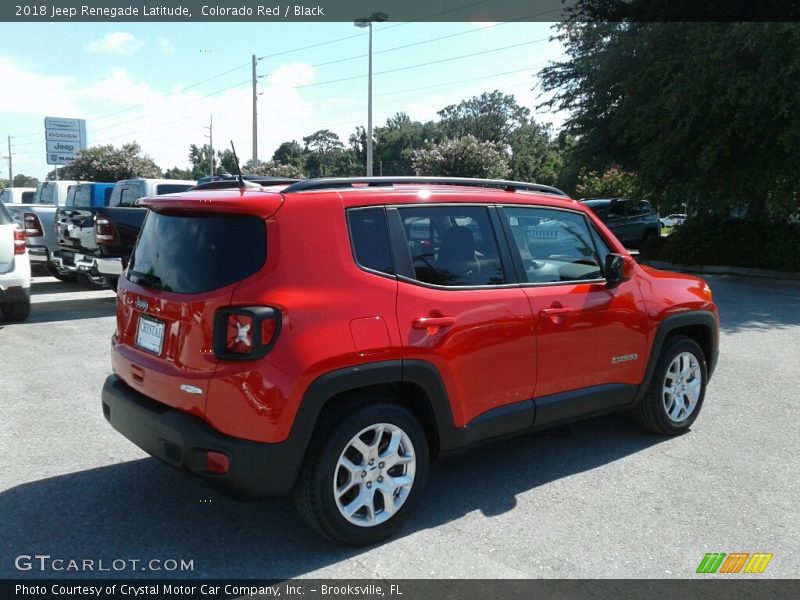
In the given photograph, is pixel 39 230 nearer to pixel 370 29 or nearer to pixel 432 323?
pixel 432 323

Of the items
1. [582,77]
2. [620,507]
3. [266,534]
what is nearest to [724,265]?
[582,77]

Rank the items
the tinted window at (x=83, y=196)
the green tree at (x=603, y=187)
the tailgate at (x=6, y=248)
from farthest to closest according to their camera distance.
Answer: the green tree at (x=603, y=187) < the tinted window at (x=83, y=196) < the tailgate at (x=6, y=248)

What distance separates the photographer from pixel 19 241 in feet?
27.3

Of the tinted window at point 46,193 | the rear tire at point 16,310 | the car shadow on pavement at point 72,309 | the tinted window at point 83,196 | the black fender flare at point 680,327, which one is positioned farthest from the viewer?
the tinted window at point 46,193

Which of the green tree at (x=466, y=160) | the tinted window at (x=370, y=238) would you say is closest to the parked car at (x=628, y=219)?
the tinted window at (x=370, y=238)

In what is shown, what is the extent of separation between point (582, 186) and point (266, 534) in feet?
98.0

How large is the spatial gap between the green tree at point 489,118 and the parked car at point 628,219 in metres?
90.9

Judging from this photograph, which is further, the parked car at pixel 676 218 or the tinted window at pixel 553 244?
the parked car at pixel 676 218

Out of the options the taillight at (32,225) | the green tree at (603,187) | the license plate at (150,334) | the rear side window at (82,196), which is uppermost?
the green tree at (603,187)

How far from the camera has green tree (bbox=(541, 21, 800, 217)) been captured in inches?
505

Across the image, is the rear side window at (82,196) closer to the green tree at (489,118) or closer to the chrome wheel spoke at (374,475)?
the chrome wheel spoke at (374,475)

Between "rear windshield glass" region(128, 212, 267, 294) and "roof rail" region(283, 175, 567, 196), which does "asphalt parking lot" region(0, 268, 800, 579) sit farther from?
"roof rail" region(283, 175, 567, 196)

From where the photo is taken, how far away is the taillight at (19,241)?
27.2ft

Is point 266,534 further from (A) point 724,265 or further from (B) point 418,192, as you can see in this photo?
(A) point 724,265
